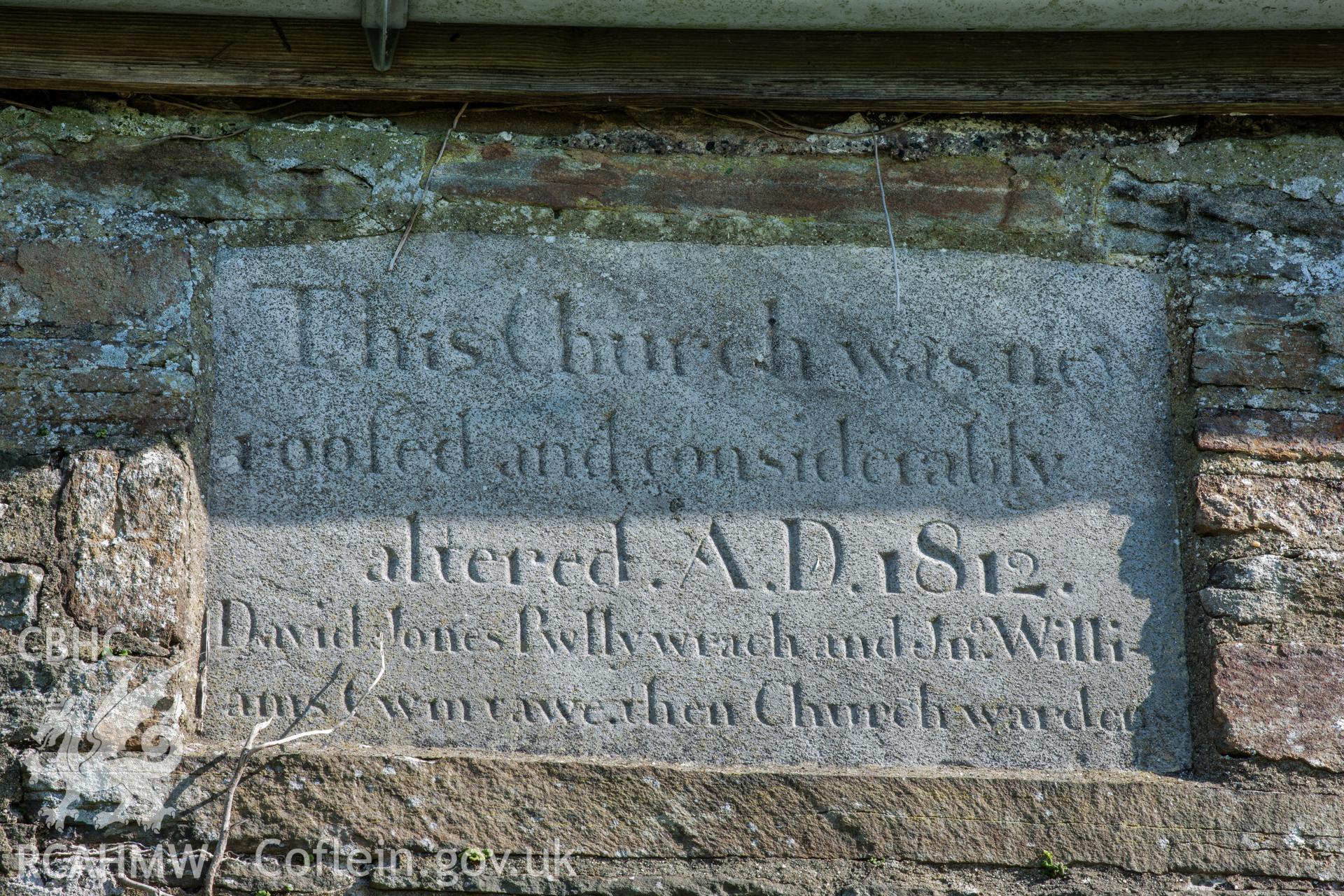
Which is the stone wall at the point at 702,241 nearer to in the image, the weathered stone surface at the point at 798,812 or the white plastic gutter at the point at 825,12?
the weathered stone surface at the point at 798,812

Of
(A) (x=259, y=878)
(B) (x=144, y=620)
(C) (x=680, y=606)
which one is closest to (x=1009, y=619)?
(C) (x=680, y=606)

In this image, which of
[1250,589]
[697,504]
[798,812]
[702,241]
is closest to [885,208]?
[702,241]

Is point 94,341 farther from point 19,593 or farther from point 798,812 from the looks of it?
point 798,812

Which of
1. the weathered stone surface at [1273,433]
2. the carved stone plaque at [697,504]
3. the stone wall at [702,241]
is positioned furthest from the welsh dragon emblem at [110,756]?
the weathered stone surface at [1273,433]

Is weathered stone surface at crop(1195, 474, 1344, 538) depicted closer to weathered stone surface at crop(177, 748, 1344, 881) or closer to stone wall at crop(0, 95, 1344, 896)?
stone wall at crop(0, 95, 1344, 896)

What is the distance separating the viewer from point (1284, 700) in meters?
2.57

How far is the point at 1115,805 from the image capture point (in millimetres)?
2488

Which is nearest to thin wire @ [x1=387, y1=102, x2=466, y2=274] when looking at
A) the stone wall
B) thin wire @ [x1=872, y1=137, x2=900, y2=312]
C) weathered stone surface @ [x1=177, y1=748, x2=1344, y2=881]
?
the stone wall

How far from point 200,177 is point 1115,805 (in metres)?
2.34

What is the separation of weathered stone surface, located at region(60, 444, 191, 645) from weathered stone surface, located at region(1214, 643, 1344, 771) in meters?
2.14

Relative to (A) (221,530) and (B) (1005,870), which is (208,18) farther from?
(B) (1005,870)

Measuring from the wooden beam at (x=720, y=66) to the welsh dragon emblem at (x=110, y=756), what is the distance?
1288 millimetres

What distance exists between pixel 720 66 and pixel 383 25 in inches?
28.4

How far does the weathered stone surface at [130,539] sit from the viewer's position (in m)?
2.45
